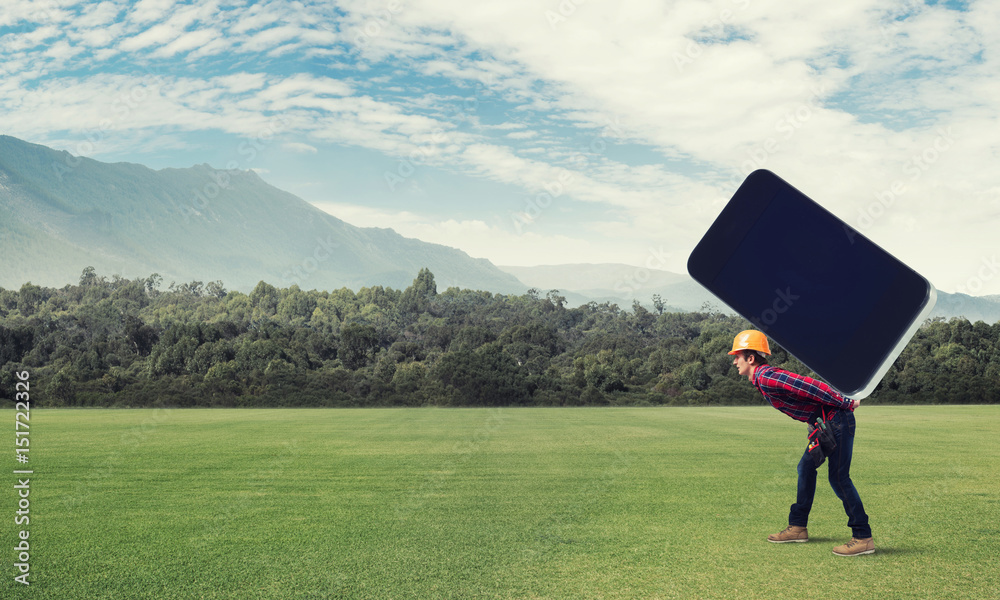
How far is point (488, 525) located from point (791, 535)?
2.99m

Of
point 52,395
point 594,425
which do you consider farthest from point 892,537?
point 52,395

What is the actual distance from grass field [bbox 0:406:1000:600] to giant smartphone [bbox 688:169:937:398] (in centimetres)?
Answer: 364

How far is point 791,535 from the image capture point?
6.55 metres

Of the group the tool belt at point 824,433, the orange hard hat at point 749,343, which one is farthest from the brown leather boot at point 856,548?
the orange hard hat at point 749,343

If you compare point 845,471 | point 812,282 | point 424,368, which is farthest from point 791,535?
point 424,368

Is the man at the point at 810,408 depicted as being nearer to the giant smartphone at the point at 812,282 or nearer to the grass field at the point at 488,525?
the grass field at the point at 488,525

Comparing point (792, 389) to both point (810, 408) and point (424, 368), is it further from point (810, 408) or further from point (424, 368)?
point (424, 368)

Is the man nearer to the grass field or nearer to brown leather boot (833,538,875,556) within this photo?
brown leather boot (833,538,875,556)

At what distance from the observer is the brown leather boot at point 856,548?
236 inches

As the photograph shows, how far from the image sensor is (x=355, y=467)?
12.6m

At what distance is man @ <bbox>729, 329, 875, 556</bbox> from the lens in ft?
18.2

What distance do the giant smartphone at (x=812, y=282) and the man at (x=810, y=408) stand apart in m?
3.50

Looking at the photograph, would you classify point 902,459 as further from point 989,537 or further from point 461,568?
point 461,568

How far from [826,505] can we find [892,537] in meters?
1.61
